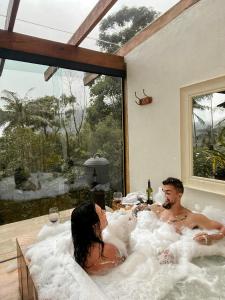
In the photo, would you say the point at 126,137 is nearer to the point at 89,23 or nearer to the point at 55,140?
the point at 55,140

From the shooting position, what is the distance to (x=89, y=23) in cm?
219

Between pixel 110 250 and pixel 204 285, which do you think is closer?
pixel 204 285

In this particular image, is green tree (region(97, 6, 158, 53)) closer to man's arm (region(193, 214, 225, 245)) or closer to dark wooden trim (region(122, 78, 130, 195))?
dark wooden trim (region(122, 78, 130, 195))

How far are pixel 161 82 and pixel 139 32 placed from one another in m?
0.75

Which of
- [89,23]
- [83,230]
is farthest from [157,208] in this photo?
[89,23]

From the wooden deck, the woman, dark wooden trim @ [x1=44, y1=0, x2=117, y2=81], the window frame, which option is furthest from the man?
dark wooden trim @ [x1=44, y1=0, x2=117, y2=81]

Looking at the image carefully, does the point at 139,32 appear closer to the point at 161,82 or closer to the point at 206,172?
the point at 161,82

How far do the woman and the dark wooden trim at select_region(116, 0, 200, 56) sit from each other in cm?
206

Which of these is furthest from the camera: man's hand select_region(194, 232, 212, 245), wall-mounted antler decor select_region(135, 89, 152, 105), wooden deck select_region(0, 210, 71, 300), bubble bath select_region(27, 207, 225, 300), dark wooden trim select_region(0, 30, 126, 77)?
wall-mounted antler decor select_region(135, 89, 152, 105)

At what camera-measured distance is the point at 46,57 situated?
251 centimetres

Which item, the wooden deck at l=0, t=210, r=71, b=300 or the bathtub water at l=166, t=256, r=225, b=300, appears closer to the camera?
the bathtub water at l=166, t=256, r=225, b=300

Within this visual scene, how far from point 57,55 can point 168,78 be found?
129 cm

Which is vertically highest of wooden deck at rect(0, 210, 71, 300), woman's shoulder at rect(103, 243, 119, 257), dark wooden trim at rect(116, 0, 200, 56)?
dark wooden trim at rect(116, 0, 200, 56)

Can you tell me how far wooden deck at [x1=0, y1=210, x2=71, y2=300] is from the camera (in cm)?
193
